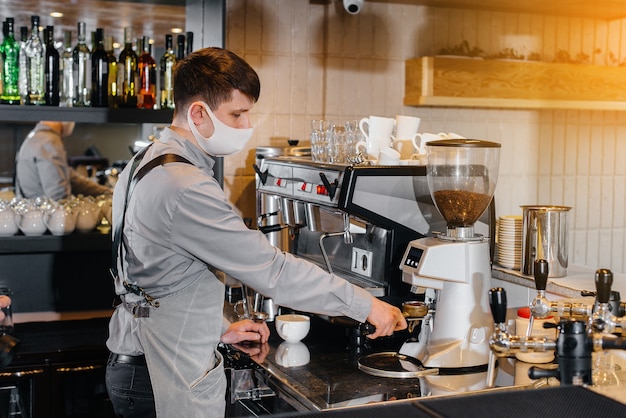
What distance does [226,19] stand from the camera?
390 cm

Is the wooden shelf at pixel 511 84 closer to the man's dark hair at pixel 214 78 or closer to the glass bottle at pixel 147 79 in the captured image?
the glass bottle at pixel 147 79

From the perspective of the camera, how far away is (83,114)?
3.50 m

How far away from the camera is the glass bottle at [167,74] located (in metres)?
3.67

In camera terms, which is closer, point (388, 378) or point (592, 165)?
point (388, 378)

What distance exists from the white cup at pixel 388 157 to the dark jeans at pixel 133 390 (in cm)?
99

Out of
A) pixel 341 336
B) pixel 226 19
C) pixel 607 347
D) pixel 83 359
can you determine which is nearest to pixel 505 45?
pixel 226 19

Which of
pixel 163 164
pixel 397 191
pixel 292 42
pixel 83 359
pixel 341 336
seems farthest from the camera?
pixel 292 42

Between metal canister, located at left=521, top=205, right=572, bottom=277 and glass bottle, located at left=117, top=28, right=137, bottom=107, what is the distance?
6.04ft

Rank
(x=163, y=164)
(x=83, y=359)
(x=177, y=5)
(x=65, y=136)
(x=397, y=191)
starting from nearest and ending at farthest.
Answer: (x=163, y=164) < (x=397, y=191) < (x=83, y=359) < (x=177, y=5) < (x=65, y=136)

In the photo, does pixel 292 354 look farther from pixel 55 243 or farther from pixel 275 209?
pixel 55 243

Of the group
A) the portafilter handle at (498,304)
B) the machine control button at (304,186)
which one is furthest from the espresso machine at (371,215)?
the portafilter handle at (498,304)

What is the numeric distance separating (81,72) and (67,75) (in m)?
0.06

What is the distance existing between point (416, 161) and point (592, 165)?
2.42 m

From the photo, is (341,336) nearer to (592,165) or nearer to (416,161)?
(416,161)
